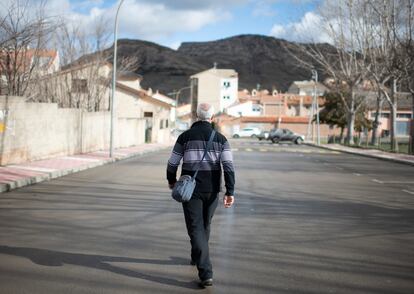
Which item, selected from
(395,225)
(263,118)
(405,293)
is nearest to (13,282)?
(405,293)

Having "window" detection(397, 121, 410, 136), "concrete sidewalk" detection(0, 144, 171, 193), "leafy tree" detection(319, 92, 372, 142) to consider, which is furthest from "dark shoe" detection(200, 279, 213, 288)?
"window" detection(397, 121, 410, 136)

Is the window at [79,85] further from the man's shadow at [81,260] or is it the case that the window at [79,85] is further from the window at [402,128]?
the window at [402,128]

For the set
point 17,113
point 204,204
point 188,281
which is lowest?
point 188,281

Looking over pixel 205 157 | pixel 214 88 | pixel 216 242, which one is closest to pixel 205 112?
pixel 205 157

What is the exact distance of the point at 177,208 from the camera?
35.4ft

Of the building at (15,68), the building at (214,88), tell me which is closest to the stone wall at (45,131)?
the building at (15,68)

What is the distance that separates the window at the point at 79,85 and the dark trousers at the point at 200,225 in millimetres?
29856

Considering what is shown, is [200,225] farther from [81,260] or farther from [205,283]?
[81,260]

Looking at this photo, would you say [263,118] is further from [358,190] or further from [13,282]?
[13,282]

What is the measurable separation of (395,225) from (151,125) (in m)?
40.2

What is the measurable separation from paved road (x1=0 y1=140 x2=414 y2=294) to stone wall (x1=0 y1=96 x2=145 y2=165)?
531 cm

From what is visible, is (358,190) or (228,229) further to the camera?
(358,190)

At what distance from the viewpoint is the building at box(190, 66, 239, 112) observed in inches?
4783

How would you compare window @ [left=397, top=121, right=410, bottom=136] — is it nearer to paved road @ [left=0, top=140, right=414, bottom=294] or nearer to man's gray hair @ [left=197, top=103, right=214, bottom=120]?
paved road @ [left=0, top=140, right=414, bottom=294]
